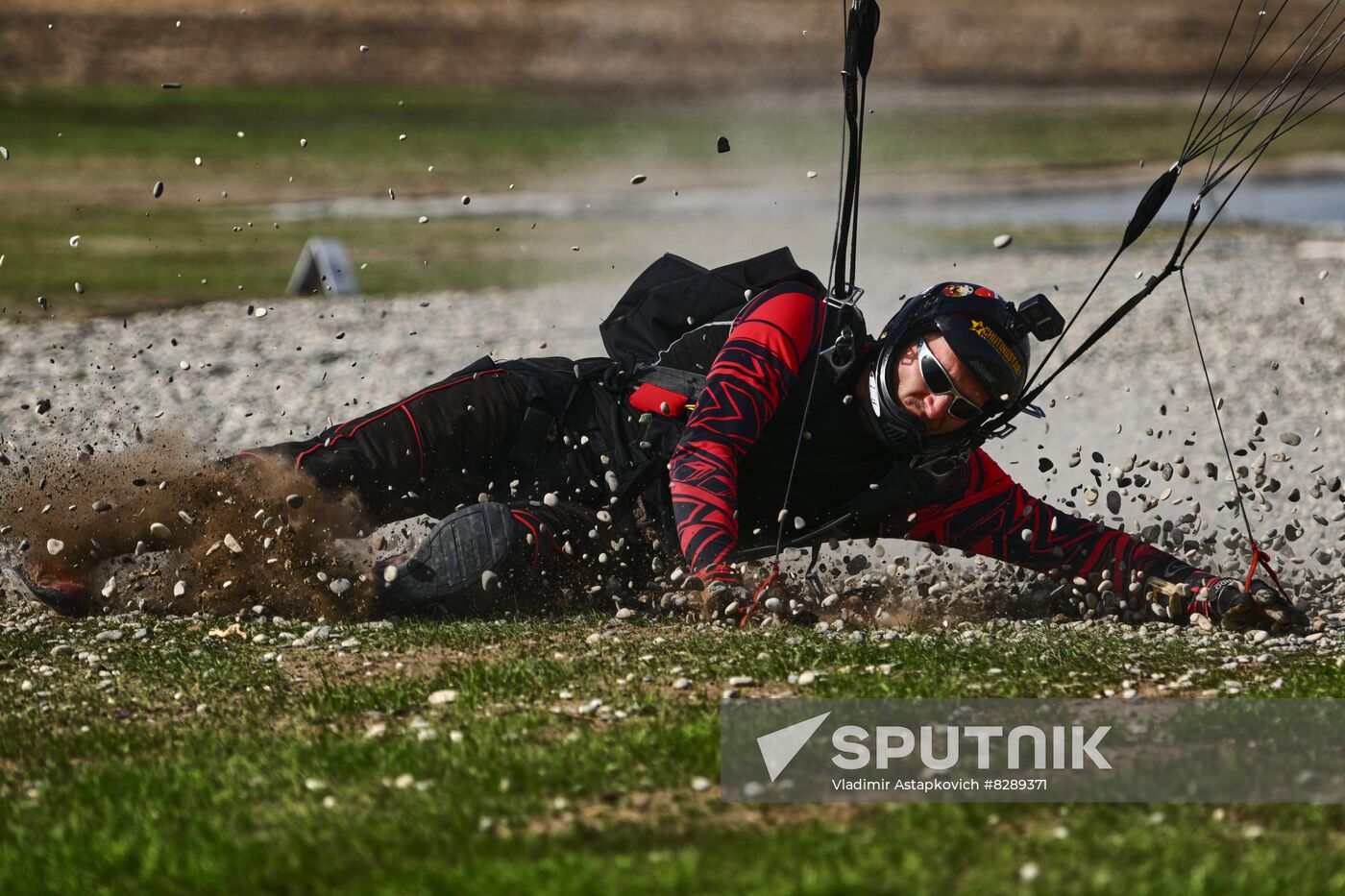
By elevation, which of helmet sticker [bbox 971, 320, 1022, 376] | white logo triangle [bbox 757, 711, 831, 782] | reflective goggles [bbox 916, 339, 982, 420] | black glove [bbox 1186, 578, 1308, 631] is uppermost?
helmet sticker [bbox 971, 320, 1022, 376]

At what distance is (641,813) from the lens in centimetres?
461

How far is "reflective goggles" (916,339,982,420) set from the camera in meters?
7.45

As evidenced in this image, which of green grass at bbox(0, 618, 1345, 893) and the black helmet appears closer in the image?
green grass at bbox(0, 618, 1345, 893)

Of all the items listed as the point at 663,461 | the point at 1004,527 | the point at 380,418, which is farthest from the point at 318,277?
the point at 1004,527

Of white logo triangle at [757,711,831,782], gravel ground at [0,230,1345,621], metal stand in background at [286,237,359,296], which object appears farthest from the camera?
metal stand in background at [286,237,359,296]

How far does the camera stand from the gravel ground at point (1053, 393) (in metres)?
10.4

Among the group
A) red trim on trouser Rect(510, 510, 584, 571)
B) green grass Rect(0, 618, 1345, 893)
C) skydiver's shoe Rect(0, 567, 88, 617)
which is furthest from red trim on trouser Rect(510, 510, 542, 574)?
skydiver's shoe Rect(0, 567, 88, 617)

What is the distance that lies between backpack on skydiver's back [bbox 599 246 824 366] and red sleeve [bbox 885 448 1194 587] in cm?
130

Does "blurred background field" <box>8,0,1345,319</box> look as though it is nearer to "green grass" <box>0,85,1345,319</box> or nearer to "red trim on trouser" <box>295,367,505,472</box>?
"green grass" <box>0,85,1345,319</box>

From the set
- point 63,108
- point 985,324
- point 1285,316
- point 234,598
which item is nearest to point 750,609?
point 985,324

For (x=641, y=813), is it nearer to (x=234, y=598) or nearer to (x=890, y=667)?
(x=890, y=667)

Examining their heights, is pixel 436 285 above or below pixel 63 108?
below

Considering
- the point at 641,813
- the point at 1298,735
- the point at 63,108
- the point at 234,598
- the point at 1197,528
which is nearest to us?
the point at 641,813

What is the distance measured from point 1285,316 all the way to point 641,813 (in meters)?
11.3
